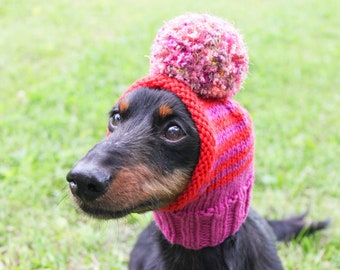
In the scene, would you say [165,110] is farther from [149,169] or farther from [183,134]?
[149,169]

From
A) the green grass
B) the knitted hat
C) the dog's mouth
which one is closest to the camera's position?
the dog's mouth

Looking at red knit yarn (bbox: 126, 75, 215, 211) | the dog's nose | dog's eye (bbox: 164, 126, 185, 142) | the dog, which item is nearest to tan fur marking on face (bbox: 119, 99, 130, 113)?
the dog

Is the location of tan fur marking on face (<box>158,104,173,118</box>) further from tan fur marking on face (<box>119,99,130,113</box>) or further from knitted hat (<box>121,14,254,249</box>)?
tan fur marking on face (<box>119,99,130,113</box>)

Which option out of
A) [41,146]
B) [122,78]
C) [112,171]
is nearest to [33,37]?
[122,78]

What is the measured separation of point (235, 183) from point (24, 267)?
1609 millimetres

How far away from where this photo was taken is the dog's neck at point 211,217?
82.8 inches

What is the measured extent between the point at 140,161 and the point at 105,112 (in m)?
3.07

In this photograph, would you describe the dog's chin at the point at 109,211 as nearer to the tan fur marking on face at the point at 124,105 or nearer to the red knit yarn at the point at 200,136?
the red knit yarn at the point at 200,136

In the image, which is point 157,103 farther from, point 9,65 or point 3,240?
point 9,65

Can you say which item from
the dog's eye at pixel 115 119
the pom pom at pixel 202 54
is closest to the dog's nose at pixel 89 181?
the dog's eye at pixel 115 119

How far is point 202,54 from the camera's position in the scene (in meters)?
2.00

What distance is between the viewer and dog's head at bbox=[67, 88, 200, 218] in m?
1.81

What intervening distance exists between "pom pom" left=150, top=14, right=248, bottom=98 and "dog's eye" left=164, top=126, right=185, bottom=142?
0.19 metres

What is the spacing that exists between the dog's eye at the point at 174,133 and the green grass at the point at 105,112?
59cm
